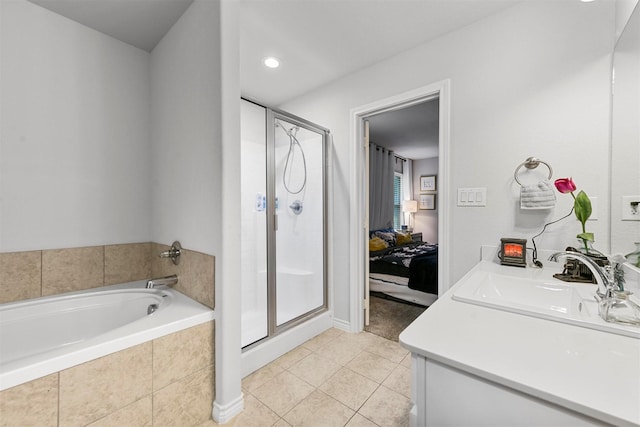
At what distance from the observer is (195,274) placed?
5.28ft

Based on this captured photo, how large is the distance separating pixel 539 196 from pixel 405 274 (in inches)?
72.3

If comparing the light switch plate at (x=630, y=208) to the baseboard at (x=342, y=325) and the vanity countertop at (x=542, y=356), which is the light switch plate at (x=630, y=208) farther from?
the baseboard at (x=342, y=325)

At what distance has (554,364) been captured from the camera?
1.94ft

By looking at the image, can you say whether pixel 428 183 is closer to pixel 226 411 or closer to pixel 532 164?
pixel 532 164

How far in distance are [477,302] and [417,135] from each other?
160 inches

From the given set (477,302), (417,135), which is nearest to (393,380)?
(477,302)

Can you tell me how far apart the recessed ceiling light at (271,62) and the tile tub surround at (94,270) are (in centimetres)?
165

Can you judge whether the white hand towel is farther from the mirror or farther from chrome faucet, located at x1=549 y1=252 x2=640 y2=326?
chrome faucet, located at x1=549 y1=252 x2=640 y2=326

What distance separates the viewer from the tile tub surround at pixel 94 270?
1564mm

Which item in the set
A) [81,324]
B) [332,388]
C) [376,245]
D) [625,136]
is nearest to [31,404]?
[81,324]

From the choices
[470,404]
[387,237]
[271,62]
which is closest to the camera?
[470,404]

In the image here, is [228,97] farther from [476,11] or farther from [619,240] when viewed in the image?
[619,240]

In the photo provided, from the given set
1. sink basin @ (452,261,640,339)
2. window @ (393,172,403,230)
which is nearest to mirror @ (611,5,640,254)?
sink basin @ (452,261,640,339)


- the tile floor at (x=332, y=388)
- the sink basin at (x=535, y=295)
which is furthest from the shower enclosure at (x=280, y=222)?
the sink basin at (x=535, y=295)
